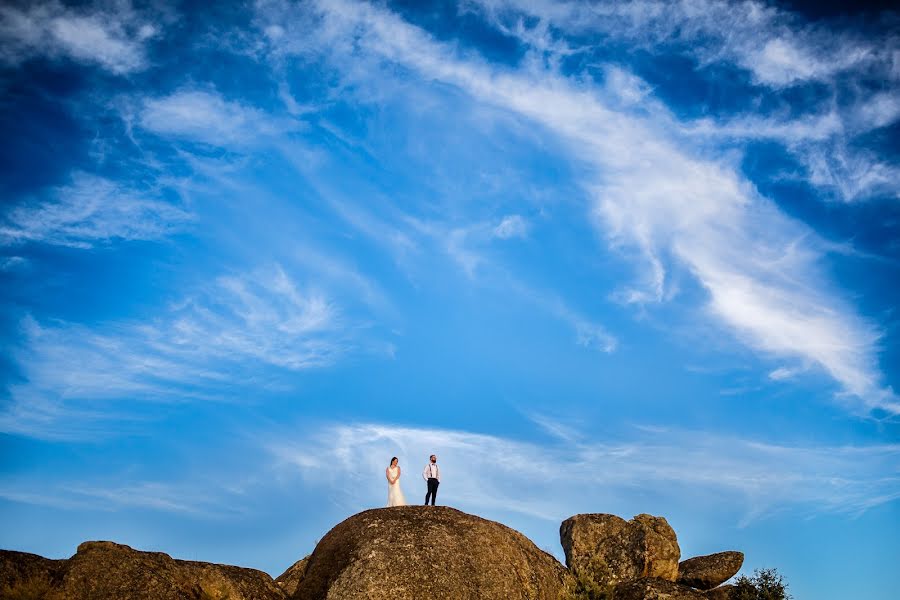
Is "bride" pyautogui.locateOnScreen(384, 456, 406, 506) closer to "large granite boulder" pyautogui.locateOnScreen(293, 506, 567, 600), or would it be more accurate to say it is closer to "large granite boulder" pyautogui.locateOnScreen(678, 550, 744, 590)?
"large granite boulder" pyautogui.locateOnScreen(293, 506, 567, 600)

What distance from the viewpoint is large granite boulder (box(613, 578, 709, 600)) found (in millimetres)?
32250

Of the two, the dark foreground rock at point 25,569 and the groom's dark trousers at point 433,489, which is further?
the groom's dark trousers at point 433,489

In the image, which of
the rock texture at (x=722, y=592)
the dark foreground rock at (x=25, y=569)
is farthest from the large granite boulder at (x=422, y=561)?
the rock texture at (x=722, y=592)

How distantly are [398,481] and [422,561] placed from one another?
12.5 m

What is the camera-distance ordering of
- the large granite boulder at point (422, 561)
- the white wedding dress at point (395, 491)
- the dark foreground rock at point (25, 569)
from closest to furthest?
the dark foreground rock at point (25, 569), the large granite boulder at point (422, 561), the white wedding dress at point (395, 491)

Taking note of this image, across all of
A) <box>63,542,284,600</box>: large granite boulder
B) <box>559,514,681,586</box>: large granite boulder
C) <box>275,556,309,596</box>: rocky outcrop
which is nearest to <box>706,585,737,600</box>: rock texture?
<box>559,514,681,586</box>: large granite boulder

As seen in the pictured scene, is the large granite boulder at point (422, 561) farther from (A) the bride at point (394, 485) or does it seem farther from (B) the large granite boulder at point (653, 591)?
(A) the bride at point (394, 485)

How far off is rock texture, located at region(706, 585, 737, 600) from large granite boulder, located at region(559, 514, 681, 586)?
1767 millimetres

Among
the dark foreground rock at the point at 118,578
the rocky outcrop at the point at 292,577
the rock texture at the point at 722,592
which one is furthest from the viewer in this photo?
the rock texture at the point at 722,592

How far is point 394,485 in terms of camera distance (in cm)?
3938

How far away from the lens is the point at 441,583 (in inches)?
1043

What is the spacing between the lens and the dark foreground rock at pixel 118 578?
23406 millimetres

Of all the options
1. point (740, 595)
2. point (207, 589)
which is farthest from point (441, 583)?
point (740, 595)

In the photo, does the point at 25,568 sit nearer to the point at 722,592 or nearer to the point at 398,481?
the point at 398,481
